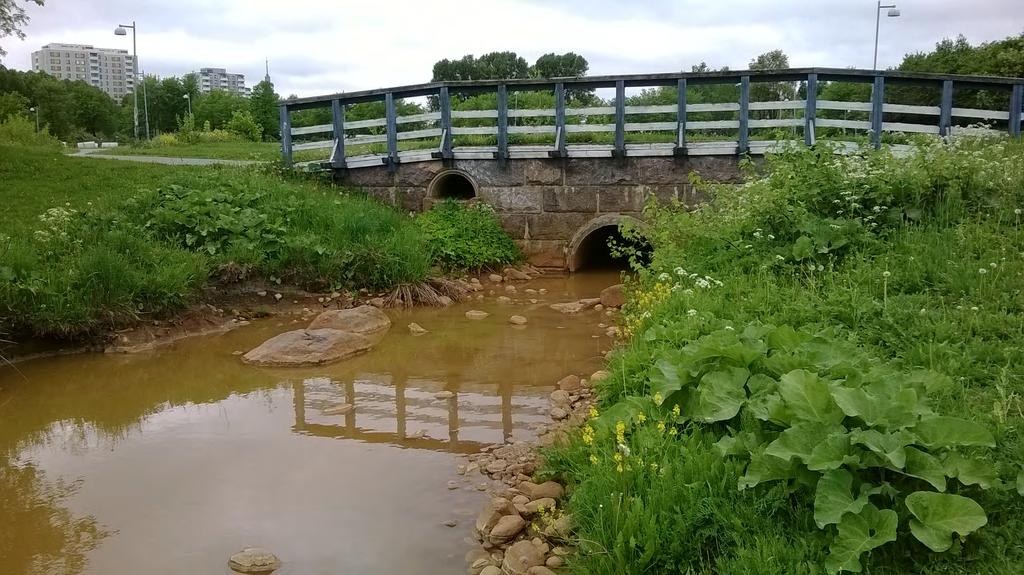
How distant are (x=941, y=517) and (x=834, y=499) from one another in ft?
1.29

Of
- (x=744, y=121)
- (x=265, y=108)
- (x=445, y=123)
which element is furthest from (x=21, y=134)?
(x=744, y=121)

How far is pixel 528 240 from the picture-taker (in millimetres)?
14820

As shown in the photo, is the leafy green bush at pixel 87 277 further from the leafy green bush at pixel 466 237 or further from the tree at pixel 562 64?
the tree at pixel 562 64

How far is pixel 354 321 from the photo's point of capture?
1000cm

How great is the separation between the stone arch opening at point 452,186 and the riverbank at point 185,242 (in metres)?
0.78

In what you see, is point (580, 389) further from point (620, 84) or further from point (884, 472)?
point (620, 84)

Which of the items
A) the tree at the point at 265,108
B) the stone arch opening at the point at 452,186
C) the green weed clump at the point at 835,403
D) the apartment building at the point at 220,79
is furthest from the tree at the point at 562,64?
the apartment building at the point at 220,79

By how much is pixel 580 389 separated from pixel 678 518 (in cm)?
391

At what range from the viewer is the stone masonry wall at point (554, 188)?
14.0 m

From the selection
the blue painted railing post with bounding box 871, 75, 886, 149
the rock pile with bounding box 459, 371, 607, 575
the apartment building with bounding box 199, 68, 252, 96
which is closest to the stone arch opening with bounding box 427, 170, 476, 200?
the blue painted railing post with bounding box 871, 75, 886, 149

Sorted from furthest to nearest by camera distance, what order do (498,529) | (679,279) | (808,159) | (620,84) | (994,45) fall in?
(994,45)
(620,84)
(808,159)
(679,279)
(498,529)

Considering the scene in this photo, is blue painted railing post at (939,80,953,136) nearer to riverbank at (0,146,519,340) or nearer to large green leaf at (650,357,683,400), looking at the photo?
riverbank at (0,146,519,340)

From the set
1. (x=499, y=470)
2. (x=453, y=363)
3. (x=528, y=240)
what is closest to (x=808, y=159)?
(x=453, y=363)

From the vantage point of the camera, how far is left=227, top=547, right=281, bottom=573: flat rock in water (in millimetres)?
4387
